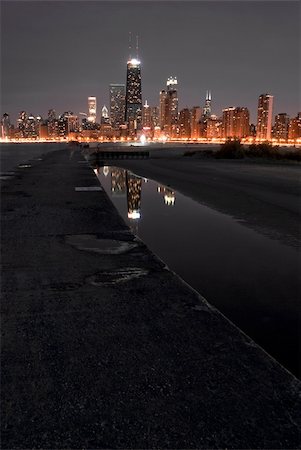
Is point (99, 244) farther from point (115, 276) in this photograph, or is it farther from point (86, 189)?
point (86, 189)

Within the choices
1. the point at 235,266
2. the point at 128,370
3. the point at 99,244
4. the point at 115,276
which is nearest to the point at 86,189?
the point at 99,244

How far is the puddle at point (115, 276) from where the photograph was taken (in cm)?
539

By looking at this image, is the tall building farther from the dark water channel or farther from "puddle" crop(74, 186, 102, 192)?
"puddle" crop(74, 186, 102, 192)

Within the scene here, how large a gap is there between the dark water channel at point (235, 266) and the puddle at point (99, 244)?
843 mm

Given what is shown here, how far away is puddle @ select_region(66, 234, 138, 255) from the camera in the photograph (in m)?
7.18

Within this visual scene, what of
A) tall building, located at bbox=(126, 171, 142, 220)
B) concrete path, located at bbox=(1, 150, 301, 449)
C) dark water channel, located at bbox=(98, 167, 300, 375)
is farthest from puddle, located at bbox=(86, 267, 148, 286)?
tall building, located at bbox=(126, 171, 142, 220)

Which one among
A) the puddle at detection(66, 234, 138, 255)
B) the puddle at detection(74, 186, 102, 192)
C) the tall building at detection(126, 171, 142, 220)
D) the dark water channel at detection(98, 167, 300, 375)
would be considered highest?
the puddle at detection(74, 186, 102, 192)

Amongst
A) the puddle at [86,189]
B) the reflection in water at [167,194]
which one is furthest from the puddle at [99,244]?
the puddle at [86,189]

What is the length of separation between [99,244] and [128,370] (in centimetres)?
461

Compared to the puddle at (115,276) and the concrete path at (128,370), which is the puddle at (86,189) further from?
the puddle at (115,276)

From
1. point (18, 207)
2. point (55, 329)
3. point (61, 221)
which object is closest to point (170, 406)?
point (55, 329)

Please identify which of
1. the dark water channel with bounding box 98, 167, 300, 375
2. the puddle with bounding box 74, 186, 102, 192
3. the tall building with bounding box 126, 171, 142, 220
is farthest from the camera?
the puddle with bounding box 74, 186, 102, 192

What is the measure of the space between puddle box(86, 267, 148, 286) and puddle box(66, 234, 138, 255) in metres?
1.11

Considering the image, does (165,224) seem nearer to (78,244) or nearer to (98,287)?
(78,244)
